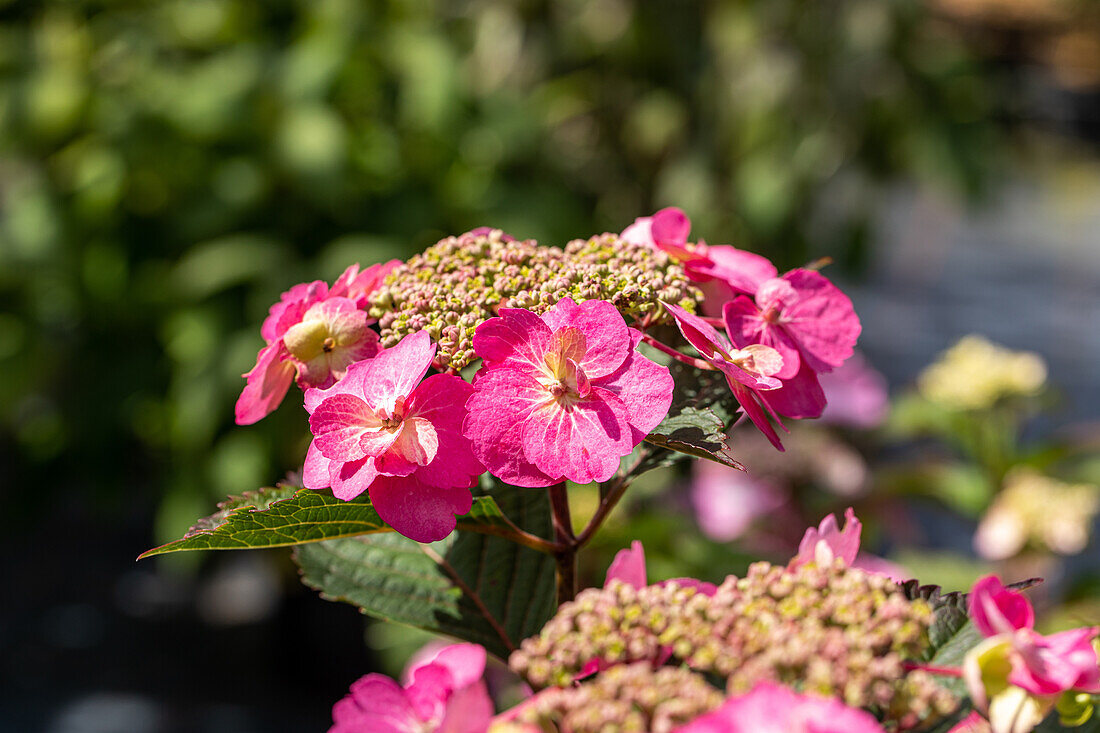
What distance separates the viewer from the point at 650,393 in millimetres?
480

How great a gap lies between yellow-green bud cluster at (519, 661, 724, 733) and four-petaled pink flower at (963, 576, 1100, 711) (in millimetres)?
119

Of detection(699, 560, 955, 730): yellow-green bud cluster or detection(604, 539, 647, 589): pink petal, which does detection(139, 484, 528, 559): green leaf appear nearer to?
detection(604, 539, 647, 589): pink petal

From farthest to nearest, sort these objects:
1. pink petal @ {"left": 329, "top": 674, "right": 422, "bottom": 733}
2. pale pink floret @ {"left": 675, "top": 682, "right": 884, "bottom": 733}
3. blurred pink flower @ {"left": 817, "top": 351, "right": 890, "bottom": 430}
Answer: blurred pink flower @ {"left": 817, "top": 351, "right": 890, "bottom": 430}
pink petal @ {"left": 329, "top": 674, "right": 422, "bottom": 733}
pale pink floret @ {"left": 675, "top": 682, "right": 884, "bottom": 733}

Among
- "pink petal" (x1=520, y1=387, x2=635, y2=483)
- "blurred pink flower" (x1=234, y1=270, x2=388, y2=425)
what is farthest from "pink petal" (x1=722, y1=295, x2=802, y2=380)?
"blurred pink flower" (x1=234, y1=270, x2=388, y2=425)

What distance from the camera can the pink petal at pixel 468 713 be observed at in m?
0.39

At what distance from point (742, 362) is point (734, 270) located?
97mm

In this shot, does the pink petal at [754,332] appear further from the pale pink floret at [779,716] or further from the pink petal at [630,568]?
the pale pink floret at [779,716]

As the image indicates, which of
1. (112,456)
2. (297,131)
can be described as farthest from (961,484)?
(112,456)

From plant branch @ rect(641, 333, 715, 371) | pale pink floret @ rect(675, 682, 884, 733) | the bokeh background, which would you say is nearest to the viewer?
pale pink floret @ rect(675, 682, 884, 733)

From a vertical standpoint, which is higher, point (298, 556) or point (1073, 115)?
point (298, 556)

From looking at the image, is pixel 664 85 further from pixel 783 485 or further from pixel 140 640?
pixel 140 640

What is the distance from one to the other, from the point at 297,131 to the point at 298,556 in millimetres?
2128

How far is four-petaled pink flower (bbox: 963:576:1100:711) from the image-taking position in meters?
0.39

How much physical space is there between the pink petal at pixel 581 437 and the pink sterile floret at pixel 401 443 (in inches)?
1.6
